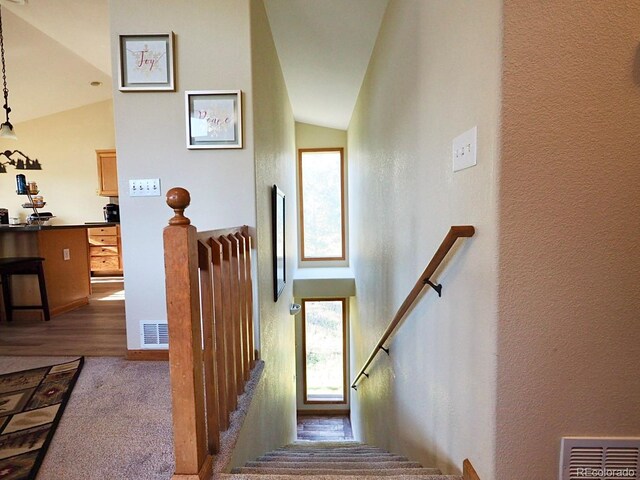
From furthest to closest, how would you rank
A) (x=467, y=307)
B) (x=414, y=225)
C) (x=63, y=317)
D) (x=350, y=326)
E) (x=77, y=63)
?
(x=350, y=326), (x=77, y=63), (x=63, y=317), (x=414, y=225), (x=467, y=307)

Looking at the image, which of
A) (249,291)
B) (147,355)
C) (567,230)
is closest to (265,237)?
(249,291)

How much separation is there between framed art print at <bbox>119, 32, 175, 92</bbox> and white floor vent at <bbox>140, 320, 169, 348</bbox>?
4.94 feet

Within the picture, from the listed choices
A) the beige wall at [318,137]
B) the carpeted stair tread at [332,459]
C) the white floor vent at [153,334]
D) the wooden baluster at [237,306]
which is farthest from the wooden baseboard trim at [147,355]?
the beige wall at [318,137]

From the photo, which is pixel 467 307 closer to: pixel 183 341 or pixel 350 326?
pixel 183 341

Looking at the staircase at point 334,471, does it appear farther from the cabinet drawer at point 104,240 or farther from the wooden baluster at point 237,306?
the cabinet drawer at point 104,240

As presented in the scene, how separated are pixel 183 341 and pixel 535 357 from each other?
111cm

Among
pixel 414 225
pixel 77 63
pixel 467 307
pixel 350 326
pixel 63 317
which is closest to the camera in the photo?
pixel 467 307

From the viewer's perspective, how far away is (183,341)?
41.4 inches

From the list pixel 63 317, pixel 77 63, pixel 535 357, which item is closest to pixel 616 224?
pixel 535 357

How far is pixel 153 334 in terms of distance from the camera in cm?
220

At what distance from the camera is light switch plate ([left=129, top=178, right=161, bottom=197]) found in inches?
Answer: 84.1

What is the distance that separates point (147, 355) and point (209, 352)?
47.4 inches

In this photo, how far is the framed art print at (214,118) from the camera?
6.82 feet

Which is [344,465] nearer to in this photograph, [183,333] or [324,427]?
[183,333]
